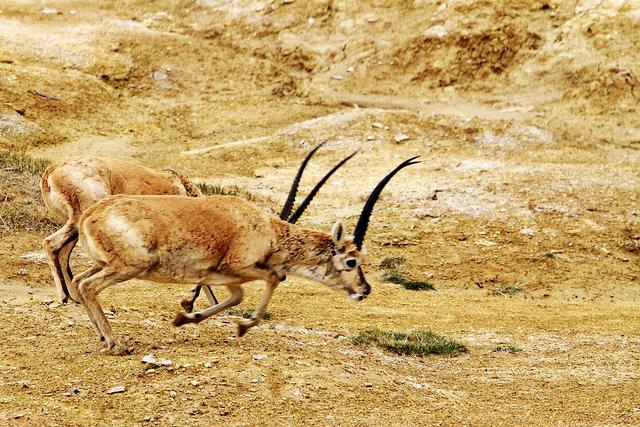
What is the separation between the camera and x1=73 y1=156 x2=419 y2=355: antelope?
972 centimetres

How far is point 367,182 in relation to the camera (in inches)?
997

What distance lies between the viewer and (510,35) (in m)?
32.9

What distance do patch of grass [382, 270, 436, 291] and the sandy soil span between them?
0.71 ft

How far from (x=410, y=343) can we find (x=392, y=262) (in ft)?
23.0

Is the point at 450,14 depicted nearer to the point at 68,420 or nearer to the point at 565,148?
the point at 565,148

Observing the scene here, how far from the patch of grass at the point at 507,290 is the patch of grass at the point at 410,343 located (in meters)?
5.38

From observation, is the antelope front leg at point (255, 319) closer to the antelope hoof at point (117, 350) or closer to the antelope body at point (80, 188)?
the antelope hoof at point (117, 350)

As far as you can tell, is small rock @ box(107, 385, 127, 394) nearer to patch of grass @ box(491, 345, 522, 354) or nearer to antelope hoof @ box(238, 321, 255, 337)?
antelope hoof @ box(238, 321, 255, 337)

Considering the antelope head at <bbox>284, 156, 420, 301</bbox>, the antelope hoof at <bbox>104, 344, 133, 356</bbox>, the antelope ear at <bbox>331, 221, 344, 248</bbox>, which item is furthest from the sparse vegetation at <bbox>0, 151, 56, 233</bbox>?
the antelope ear at <bbox>331, 221, 344, 248</bbox>

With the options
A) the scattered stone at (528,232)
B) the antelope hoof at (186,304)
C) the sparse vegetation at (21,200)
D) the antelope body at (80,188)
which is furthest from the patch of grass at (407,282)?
the antelope hoof at (186,304)

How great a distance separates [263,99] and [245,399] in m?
24.3

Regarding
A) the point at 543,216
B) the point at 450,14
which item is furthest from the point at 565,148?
the point at 450,14

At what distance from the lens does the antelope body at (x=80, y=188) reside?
1247cm

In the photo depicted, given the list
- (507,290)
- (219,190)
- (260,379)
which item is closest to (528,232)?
(507,290)
